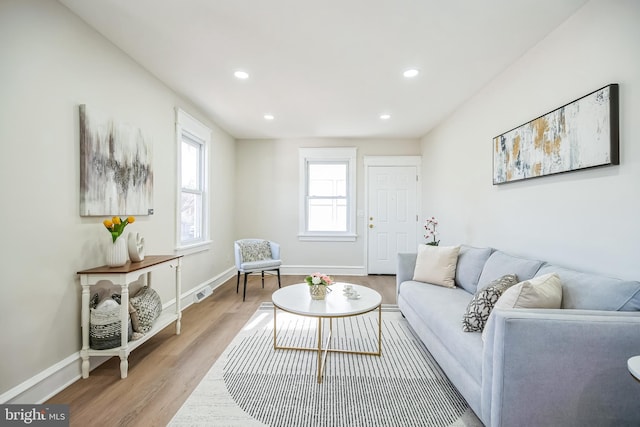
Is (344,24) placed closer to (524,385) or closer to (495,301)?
(495,301)

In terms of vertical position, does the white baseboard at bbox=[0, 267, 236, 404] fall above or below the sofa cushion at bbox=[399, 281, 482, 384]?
below

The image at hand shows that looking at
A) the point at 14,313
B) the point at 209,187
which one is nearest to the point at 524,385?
the point at 14,313

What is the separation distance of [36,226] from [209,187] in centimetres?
257

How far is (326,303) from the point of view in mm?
2314

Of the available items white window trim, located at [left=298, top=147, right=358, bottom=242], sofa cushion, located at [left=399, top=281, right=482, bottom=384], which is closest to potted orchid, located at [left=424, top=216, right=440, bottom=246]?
sofa cushion, located at [left=399, top=281, right=482, bottom=384]

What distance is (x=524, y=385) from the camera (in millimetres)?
1289

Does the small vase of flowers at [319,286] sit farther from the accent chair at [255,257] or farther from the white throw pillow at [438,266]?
the accent chair at [255,257]

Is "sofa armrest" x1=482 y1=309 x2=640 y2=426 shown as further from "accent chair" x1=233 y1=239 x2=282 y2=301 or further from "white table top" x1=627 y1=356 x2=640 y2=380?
"accent chair" x1=233 y1=239 x2=282 y2=301

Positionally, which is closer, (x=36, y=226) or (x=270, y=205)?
→ (x=36, y=226)

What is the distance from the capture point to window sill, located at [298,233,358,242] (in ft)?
17.5

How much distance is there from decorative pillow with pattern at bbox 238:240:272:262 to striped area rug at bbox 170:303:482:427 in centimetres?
155

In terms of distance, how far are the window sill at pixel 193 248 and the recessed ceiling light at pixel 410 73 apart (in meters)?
3.04

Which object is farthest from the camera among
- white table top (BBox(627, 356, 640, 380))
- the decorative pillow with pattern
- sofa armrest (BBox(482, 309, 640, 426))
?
the decorative pillow with pattern

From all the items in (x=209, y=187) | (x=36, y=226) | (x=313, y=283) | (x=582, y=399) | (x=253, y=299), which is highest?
(x=209, y=187)
